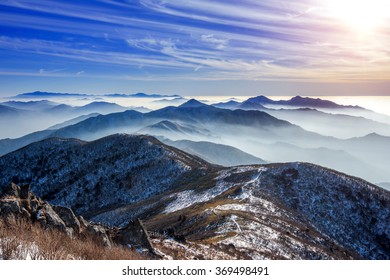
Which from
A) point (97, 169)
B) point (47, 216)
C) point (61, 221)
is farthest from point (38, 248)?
point (97, 169)

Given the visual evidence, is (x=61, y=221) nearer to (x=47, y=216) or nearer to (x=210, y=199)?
(x=47, y=216)

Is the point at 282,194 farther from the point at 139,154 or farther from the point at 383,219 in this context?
the point at 139,154

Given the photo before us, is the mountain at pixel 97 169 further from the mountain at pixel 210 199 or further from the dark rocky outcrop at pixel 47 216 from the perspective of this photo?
the dark rocky outcrop at pixel 47 216

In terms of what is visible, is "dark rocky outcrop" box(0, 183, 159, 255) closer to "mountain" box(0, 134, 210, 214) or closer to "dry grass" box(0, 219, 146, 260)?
"dry grass" box(0, 219, 146, 260)

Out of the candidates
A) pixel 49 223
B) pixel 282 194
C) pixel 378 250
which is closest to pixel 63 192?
pixel 282 194

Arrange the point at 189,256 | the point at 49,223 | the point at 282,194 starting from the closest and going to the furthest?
the point at 49,223, the point at 189,256, the point at 282,194
